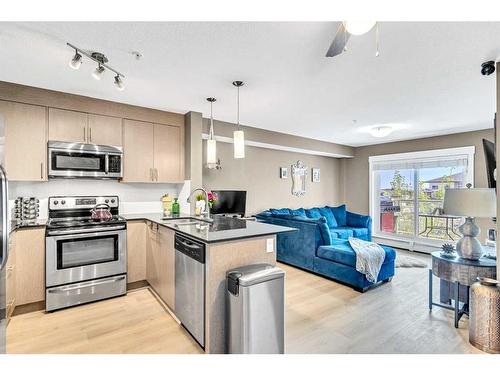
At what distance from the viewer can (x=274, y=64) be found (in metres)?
2.39

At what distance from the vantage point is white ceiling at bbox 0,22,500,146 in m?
1.88

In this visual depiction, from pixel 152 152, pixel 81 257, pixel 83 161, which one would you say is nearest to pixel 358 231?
pixel 152 152

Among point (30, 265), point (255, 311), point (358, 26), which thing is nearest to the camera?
point (358, 26)

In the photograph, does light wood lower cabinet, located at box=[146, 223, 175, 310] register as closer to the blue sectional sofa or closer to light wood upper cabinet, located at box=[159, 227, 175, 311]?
light wood upper cabinet, located at box=[159, 227, 175, 311]

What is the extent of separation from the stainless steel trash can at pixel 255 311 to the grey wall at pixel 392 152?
487 centimetres

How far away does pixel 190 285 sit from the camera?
86.7 inches

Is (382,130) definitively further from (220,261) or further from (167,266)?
(167,266)

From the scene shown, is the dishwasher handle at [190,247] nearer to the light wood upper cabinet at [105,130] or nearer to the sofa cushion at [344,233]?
the light wood upper cabinet at [105,130]

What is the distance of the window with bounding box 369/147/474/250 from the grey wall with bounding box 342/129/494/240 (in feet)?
0.38

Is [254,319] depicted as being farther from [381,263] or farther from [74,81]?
[74,81]

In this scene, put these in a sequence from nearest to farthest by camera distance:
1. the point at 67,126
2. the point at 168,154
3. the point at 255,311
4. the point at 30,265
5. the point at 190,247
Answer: the point at 255,311
the point at 190,247
the point at 30,265
the point at 67,126
the point at 168,154

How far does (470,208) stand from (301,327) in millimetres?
1912
